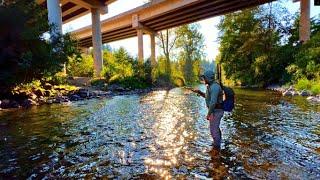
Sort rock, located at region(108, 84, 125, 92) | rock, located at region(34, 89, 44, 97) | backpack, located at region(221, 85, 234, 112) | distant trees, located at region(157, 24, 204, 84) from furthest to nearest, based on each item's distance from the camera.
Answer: distant trees, located at region(157, 24, 204, 84) < rock, located at region(108, 84, 125, 92) < rock, located at region(34, 89, 44, 97) < backpack, located at region(221, 85, 234, 112)

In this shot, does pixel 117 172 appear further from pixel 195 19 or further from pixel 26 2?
pixel 195 19

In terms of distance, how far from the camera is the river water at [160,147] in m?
6.49

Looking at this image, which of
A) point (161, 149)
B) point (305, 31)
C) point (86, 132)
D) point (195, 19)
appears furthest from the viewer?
point (195, 19)

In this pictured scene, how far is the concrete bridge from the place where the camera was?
3528cm

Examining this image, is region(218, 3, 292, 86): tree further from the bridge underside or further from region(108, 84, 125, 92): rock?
region(108, 84, 125, 92): rock

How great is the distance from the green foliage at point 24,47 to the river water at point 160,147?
598 centimetres

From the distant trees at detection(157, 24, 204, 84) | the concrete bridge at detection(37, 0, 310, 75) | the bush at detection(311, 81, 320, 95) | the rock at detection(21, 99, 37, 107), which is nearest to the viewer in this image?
the rock at detection(21, 99, 37, 107)

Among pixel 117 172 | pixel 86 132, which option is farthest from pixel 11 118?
pixel 117 172

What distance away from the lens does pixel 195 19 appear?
163 feet

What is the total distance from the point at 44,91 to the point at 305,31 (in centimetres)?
2511

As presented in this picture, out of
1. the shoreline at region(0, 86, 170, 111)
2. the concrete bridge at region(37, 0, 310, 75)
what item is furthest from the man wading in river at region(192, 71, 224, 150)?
the concrete bridge at region(37, 0, 310, 75)

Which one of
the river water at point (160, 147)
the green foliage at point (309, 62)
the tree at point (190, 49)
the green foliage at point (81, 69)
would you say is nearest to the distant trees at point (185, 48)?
the tree at point (190, 49)

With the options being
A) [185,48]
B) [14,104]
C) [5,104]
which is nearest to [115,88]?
[14,104]

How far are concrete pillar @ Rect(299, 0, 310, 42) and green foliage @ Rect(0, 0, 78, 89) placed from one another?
24.0 meters
